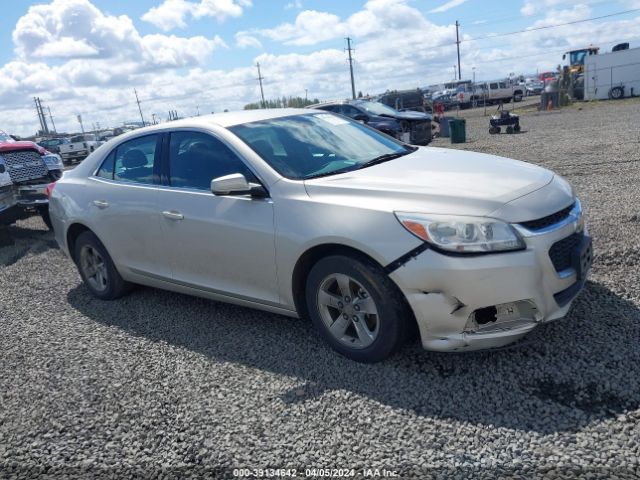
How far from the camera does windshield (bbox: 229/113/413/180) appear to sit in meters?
4.04

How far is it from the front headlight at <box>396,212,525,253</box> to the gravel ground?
0.83 metres

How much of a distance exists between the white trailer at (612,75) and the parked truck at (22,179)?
33509 mm

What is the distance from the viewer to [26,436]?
3361 millimetres

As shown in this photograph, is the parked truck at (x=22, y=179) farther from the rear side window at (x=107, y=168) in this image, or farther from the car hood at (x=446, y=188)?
the car hood at (x=446, y=188)

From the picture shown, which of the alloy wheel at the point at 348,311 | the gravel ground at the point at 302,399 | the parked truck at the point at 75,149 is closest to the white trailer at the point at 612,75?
the parked truck at the point at 75,149

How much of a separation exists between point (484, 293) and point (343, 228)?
91 cm

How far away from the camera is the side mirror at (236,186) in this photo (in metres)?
3.78

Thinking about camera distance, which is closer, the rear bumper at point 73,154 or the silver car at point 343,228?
the silver car at point 343,228

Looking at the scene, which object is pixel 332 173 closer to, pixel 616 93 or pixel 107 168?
pixel 107 168

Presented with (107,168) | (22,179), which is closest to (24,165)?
(22,179)

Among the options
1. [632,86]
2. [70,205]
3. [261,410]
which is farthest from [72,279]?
[632,86]

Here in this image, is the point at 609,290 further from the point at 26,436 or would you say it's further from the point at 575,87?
the point at 575,87

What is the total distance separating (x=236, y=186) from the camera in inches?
149

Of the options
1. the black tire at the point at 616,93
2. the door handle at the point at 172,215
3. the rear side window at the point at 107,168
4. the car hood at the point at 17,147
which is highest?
the car hood at the point at 17,147
